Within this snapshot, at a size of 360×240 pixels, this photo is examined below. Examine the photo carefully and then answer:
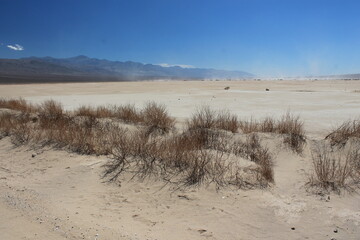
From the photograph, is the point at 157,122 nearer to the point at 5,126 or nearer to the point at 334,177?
the point at 5,126

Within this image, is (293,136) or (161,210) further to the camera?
(293,136)

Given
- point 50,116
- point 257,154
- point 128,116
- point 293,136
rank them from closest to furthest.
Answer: point 257,154 < point 293,136 < point 128,116 < point 50,116

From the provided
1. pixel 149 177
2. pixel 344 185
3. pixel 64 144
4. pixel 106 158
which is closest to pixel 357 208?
pixel 344 185

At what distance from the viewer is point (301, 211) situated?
3998 millimetres

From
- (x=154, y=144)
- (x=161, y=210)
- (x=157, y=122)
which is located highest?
(x=157, y=122)

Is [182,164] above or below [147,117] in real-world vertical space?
below

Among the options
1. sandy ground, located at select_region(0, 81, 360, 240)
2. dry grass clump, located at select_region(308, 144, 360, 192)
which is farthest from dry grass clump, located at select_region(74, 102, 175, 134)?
dry grass clump, located at select_region(308, 144, 360, 192)

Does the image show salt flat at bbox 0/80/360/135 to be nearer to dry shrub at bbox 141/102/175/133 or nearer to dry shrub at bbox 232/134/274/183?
dry shrub at bbox 232/134/274/183

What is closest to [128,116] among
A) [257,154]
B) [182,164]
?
[182,164]

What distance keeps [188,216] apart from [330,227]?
67.3 inches

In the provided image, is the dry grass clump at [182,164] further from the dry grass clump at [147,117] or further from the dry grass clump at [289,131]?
the dry grass clump at [147,117]

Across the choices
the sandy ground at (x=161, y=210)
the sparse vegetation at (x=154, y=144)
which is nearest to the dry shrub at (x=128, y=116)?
the sparse vegetation at (x=154, y=144)

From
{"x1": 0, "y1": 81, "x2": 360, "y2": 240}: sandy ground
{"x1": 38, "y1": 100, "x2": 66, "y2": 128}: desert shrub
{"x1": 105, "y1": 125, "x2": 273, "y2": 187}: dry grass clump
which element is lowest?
{"x1": 0, "y1": 81, "x2": 360, "y2": 240}: sandy ground

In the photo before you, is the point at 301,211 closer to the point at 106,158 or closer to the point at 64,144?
the point at 106,158
